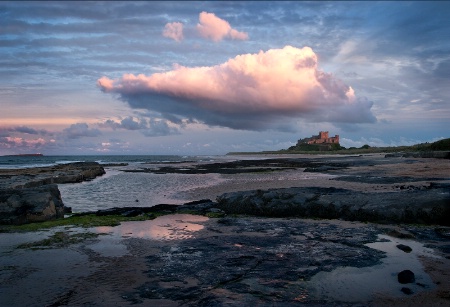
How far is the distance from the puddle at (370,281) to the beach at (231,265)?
0.7 inches

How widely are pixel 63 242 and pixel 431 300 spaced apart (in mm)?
9757

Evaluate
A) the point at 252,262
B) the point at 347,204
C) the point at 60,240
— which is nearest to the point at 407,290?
the point at 252,262

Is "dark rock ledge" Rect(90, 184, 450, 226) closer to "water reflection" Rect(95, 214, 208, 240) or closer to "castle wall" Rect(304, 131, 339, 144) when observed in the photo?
"water reflection" Rect(95, 214, 208, 240)

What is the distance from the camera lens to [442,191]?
12.5 meters

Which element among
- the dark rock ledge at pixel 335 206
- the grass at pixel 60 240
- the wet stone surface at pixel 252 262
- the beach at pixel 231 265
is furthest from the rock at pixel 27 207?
the wet stone surface at pixel 252 262

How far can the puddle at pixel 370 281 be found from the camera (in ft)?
19.8

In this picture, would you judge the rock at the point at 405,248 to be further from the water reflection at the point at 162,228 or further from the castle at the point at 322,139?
the castle at the point at 322,139

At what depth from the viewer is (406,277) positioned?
6.52 meters

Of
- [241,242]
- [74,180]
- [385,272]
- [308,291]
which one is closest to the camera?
[308,291]

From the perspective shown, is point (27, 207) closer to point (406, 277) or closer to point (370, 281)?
point (370, 281)

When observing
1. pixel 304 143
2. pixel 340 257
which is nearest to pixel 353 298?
pixel 340 257

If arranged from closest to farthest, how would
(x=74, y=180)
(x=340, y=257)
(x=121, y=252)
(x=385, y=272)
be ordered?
(x=385, y=272), (x=340, y=257), (x=121, y=252), (x=74, y=180)

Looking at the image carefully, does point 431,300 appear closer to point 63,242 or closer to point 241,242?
point 241,242

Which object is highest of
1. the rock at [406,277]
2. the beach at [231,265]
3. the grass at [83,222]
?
the rock at [406,277]
